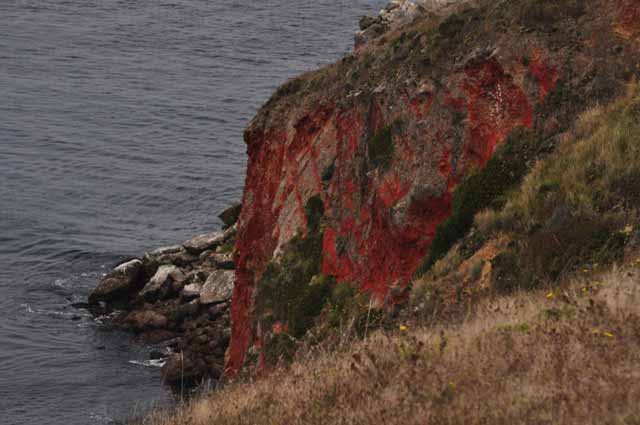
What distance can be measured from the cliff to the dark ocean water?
8.92 meters

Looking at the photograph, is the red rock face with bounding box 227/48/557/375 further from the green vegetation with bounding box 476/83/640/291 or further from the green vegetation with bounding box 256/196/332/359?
the green vegetation with bounding box 476/83/640/291

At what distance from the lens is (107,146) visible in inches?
2985

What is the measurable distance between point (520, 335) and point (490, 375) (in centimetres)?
127

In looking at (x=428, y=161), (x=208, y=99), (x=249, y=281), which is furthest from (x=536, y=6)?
(x=208, y=99)

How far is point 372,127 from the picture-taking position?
31.4 m

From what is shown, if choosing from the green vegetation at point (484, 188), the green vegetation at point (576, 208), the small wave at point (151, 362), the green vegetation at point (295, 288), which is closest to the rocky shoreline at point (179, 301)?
the small wave at point (151, 362)

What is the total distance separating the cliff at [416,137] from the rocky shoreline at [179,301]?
8.89 m

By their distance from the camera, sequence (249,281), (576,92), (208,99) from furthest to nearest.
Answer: (208,99) < (249,281) < (576,92)

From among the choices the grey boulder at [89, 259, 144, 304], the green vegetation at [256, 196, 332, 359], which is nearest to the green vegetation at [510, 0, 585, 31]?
the green vegetation at [256, 196, 332, 359]

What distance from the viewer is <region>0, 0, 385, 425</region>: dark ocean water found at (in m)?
45.3

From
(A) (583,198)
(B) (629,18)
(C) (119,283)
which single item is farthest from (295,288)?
(C) (119,283)

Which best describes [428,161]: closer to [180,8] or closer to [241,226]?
[241,226]

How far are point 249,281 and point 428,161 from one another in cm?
1253

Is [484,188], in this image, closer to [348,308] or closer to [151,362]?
[348,308]
